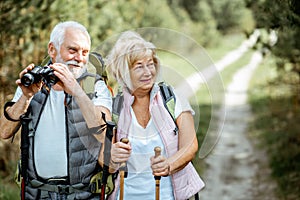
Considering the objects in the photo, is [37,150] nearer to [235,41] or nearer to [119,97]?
[119,97]

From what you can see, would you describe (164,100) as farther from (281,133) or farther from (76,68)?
(281,133)

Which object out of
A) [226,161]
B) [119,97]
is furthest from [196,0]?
[119,97]

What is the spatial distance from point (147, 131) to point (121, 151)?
8.4 inches

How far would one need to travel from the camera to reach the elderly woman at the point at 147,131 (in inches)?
120

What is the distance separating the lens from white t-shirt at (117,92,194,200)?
314 centimetres

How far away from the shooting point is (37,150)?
3248 mm

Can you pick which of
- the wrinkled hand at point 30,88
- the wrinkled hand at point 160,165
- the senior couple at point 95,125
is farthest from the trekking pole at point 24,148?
the wrinkled hand at point 160,165

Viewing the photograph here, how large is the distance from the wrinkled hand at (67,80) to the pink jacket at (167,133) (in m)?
0.30

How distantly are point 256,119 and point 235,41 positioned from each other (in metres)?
25.6

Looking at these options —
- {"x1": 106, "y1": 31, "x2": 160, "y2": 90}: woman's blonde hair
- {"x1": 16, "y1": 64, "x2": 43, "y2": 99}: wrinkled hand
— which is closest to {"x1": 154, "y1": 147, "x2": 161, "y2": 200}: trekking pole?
{"x1": 106, "y1": 31, "x2": 160, "y2": 90}: woman's blonde hair

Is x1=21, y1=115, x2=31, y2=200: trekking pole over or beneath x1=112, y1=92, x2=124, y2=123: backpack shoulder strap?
beneath

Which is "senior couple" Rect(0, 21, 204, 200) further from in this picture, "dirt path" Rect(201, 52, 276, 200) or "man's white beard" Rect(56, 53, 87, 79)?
"dirt path" Rect(201, 52, 276, 200)

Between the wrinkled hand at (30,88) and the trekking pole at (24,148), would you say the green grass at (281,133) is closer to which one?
the trekking pole at (24,148)

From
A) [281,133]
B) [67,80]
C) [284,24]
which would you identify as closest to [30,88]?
[67,80]
